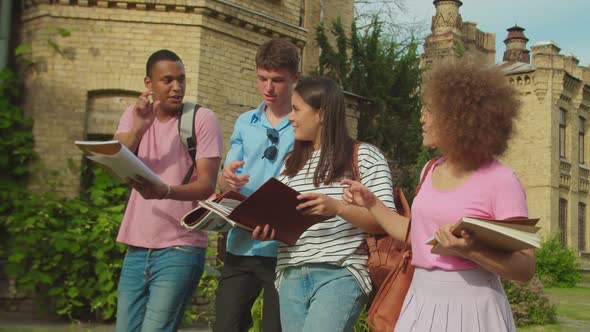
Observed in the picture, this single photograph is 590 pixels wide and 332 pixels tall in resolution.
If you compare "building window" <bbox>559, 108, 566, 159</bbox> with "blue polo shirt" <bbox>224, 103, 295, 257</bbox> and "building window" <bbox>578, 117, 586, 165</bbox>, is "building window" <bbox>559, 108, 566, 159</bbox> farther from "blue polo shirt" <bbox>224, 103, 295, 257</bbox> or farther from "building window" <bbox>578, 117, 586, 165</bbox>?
"blue polo shirt" <bbox>224, 103, 295, 257</bbox>

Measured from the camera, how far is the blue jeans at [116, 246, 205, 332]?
3.95 m

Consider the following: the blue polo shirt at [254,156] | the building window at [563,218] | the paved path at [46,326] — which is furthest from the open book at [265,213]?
the building window at [563,218]

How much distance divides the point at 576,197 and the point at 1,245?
32066 mm

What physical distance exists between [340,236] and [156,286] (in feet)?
3.38

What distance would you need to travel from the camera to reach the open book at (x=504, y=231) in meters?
2.55

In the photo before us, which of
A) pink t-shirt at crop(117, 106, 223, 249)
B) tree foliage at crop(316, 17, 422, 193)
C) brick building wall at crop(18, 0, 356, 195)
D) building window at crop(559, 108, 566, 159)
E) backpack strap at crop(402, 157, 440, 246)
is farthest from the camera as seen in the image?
building window at crop(559, 108, 566, 159)

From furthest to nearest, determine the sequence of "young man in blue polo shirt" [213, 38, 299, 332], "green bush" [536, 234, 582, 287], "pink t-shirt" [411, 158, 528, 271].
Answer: "green bush" [536, 234, 582, 287], "young man in blue polo shirt" [213, 38, 299, 332], "pink t-shirt" [411, 158, 528, 271]

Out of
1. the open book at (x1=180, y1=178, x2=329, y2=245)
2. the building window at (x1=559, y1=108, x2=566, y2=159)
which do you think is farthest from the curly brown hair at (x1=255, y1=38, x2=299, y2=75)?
the building window at (x1=559, y1=108, x2=566, y2=159)

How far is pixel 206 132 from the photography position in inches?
163

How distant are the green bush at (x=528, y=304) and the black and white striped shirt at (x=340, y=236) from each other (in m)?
8.93

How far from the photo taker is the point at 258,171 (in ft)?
14.4

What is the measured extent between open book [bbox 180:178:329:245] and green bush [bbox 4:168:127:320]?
641 centimetres

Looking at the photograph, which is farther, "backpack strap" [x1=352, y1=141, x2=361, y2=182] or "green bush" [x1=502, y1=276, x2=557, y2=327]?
"green bush" [x1=502, y1=276, x2=557, y2=327]

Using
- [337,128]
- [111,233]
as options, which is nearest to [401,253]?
[337,128]
